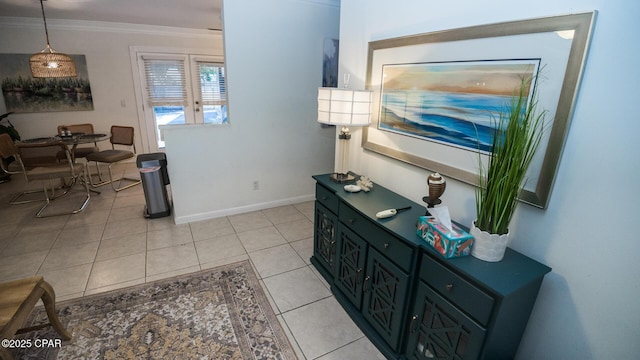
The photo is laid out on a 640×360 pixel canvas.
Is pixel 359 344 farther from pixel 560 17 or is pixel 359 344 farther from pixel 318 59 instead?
pixel 318 59

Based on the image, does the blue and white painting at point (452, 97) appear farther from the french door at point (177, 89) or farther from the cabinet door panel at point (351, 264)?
the french door at point (177, 89)

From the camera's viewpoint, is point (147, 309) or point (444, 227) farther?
point (147, 309)

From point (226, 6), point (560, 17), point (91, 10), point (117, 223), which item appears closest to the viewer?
point (560, 17)

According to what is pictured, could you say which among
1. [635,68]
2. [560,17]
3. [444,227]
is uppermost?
[560,17]

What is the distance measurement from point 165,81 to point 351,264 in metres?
5.25

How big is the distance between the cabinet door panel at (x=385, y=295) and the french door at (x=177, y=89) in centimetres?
442

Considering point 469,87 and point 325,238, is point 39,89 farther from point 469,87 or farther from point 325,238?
point 469,87

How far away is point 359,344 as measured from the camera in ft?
5.78

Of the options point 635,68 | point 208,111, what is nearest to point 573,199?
point 635,68

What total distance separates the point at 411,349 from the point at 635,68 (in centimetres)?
147

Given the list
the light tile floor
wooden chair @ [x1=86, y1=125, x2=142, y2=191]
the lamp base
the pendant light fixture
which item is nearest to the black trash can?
the light tile floor

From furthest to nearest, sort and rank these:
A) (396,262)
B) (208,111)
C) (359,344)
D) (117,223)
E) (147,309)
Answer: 1. (208,111)
2. (117,223)
3. (147,309)
4. (359,344)
5. (396,262)

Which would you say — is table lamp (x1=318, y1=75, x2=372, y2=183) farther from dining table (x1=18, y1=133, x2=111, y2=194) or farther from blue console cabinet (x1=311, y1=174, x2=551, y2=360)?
dining table (x1=18, y1=133, x2=111, y2=194)

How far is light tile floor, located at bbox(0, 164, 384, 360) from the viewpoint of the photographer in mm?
1906
